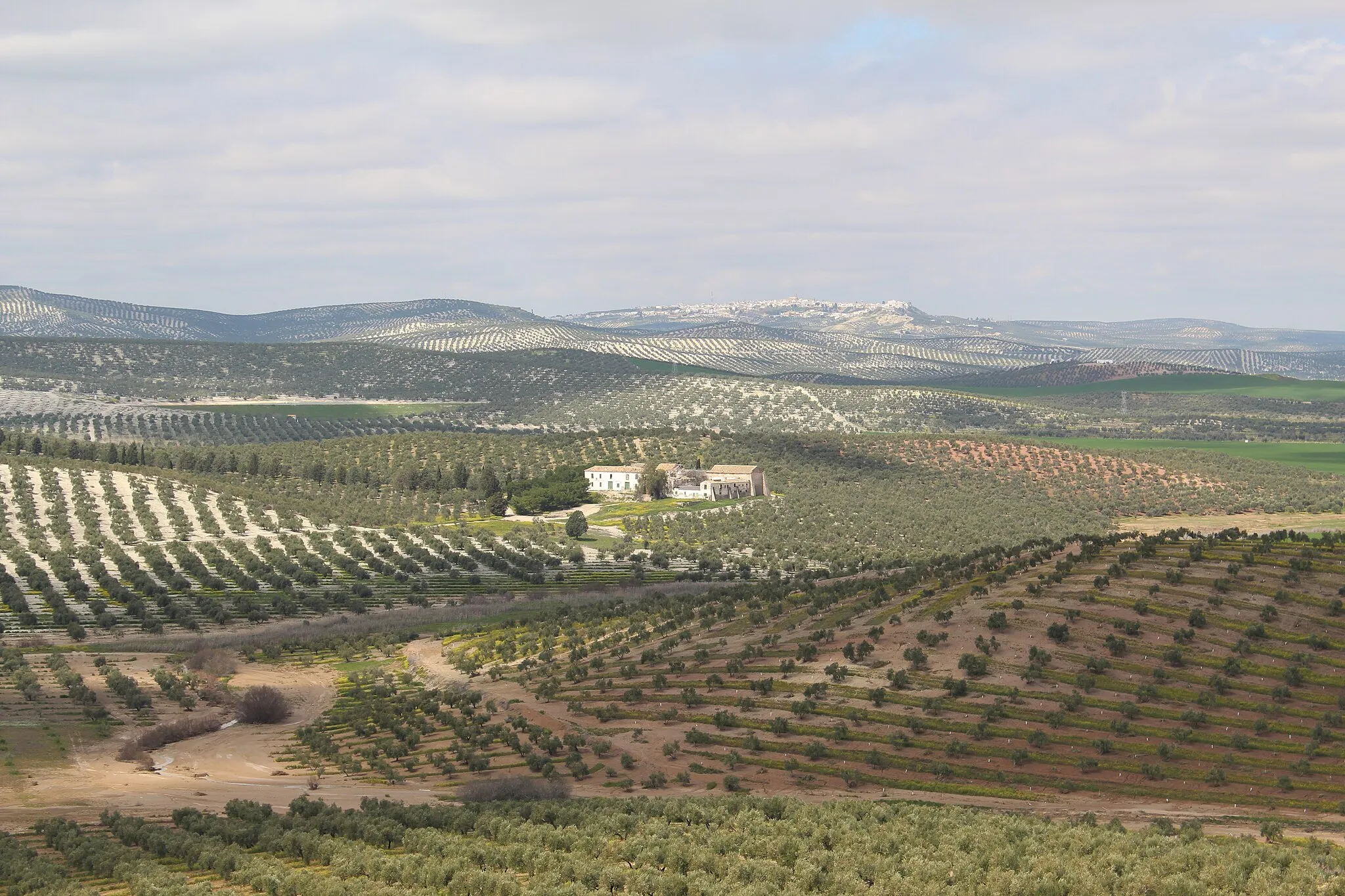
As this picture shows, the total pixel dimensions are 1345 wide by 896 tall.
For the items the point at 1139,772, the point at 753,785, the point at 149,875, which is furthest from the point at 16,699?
the point at 1139,772

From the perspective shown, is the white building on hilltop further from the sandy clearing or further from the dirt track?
the sandy clearing

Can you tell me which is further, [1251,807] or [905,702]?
[905,702]

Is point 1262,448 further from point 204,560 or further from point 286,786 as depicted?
point 286,786

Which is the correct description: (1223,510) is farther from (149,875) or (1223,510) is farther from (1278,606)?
(149,875)

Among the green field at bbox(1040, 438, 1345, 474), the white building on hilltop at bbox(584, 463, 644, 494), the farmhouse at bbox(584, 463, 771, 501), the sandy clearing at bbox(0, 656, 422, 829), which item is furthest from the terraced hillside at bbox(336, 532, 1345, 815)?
the green field at bbox(1040, 438, 1345, 474)

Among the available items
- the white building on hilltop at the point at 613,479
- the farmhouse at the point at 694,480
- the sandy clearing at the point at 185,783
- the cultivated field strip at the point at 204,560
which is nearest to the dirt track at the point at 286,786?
the sandy clearing at the point at 185,783

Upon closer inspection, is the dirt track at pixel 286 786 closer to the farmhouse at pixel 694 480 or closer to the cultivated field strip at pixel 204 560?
the cultivated field strip at pixel 204 560
